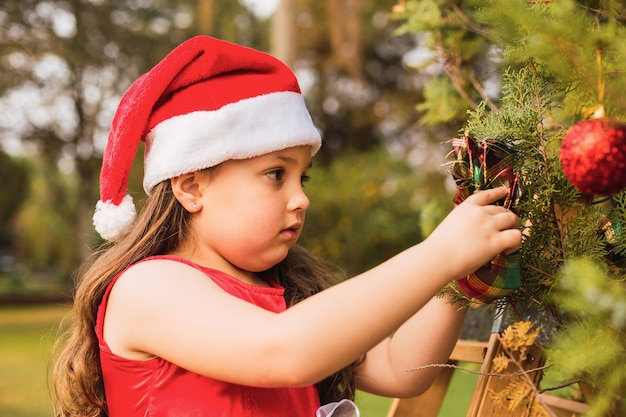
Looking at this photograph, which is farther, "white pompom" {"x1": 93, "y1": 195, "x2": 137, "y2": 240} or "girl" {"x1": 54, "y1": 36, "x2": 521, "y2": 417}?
"white pompom" {"x1": 93, "y1": 195, "x2": 137, "y2": 240}

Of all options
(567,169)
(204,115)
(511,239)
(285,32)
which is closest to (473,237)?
(511,239)

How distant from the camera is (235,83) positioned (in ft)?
5.22

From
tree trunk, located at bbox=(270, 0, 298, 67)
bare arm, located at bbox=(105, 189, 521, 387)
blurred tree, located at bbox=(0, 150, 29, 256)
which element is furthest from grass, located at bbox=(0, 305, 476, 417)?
blurred tree, located at bbox=(0, 150, 29, 256)

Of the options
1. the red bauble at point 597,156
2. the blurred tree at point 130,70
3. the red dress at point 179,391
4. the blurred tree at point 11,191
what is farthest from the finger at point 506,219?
the blurred tree at point 11,191

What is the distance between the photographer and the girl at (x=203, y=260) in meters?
1.33

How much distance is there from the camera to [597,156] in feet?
2.91

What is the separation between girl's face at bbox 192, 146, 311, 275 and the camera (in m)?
1.49

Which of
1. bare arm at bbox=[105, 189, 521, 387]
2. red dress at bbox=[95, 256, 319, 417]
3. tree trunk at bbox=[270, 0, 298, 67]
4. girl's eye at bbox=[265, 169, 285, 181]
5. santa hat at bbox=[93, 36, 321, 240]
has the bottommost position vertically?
tree trunk at bbox=[270, 0, 298, 67]

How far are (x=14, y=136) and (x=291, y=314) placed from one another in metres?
17.3

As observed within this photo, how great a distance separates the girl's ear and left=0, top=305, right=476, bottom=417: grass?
653mm

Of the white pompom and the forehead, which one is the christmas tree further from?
the white pompom

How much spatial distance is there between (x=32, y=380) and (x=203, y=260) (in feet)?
22.1

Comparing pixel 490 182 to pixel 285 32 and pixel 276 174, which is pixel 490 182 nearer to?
pixel 276 174

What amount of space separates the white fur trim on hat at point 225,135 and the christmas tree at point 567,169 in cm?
46
